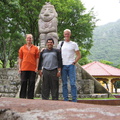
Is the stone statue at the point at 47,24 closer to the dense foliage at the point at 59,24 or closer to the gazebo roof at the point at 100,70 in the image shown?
the dense foliage at the point at 59,24

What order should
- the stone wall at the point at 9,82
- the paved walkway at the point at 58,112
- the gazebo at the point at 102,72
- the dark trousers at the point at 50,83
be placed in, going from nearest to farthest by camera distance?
1. the paved walkway at the point at 58,112
2. the dark trousers at the point at 50,83
3. the stone wall at the point at 9,82
4. the gazebo at the point at 102,72

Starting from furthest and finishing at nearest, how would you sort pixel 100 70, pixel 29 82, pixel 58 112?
pixel 100 70
pixel 29 82
pixel 58 112

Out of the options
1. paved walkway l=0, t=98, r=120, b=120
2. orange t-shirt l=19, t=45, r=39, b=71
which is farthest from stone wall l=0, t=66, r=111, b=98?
paved walkway l=0, t=98, r=120, b=120

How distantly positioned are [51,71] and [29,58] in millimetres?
663

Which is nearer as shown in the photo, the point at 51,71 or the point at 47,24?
the point at 51,71

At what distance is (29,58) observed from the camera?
19.5 ft

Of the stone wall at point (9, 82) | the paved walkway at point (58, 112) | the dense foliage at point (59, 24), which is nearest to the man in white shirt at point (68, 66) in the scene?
the paved walkway at point (58, 112)

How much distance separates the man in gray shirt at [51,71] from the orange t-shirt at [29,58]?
0.32 m

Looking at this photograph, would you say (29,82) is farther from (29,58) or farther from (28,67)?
(29,58)

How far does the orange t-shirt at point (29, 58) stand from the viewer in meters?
5.91

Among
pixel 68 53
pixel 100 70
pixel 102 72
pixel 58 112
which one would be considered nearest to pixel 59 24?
pixel 100 70

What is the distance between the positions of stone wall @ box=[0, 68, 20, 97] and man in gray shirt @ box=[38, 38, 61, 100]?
489cm

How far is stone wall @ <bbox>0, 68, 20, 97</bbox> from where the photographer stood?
1092 centimetres

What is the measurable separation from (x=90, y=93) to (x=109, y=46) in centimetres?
7484
